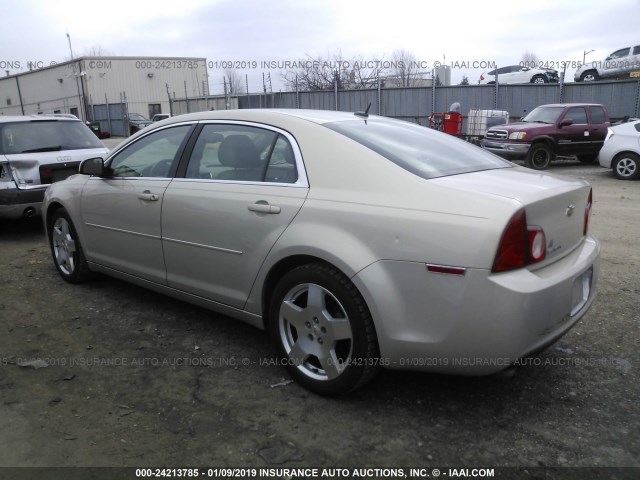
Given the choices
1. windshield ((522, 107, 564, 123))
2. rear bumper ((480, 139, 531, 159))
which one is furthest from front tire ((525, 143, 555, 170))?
windshield ((522, 107, 564, 123))

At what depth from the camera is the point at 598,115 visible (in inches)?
564

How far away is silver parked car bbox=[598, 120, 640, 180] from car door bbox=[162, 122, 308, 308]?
11.0 m

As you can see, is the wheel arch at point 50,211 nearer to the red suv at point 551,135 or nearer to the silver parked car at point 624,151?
the red suv at point 551,135

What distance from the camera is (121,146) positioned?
4281mm

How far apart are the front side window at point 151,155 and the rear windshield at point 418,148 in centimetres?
127

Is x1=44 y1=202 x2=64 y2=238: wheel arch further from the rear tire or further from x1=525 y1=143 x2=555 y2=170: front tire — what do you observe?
the rear tire

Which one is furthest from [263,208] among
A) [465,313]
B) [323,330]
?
[465,313]

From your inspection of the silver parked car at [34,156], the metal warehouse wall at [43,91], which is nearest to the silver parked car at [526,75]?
the silver parked car at [34,156]

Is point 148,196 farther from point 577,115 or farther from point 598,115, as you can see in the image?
point 598,115

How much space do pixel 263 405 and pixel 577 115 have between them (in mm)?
13861

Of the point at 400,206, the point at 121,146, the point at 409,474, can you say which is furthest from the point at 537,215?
the point at 121,146

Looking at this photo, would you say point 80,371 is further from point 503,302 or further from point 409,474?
point 503,302

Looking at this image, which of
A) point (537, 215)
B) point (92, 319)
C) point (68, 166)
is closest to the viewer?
point (537, 215)

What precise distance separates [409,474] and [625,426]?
46.2 inches
